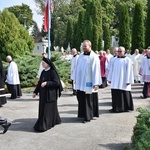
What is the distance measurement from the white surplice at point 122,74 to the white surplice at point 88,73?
1501 mm

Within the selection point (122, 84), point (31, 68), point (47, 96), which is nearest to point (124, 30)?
point (31, 68)

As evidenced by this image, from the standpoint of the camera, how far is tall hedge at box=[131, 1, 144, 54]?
24.4 metres

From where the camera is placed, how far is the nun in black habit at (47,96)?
7.43m

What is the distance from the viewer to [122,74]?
9688mm

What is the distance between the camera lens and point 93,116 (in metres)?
8.61

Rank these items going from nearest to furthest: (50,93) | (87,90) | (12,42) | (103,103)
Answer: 1. (50,93)
2. (87,90)
3. (103,103)
4. (12,42)

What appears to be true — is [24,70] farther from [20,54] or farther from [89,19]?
[89,19]

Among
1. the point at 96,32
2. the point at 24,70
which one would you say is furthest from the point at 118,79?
the point at 96,32

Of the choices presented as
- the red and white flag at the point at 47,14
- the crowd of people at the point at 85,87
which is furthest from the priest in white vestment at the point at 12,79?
the red and white flag at the point at 47,14

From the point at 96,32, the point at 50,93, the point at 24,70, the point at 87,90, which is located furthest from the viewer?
the point at 96,32

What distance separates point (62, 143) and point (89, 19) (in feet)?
97.1

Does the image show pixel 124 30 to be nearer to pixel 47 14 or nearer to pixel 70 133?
pixel 47 14

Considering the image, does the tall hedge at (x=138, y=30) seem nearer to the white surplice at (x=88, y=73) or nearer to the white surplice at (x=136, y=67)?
the white surplice at (x=136, y=67)

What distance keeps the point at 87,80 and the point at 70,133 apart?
164cm
